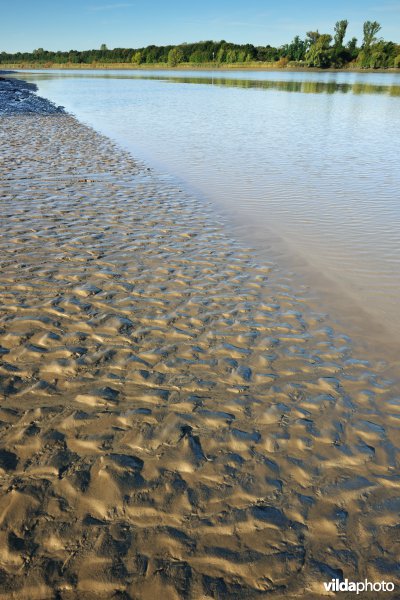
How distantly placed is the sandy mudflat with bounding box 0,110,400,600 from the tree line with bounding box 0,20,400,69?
13911cm

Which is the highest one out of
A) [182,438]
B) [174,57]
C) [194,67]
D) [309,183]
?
[174,57]

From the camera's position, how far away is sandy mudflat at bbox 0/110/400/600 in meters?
2.62

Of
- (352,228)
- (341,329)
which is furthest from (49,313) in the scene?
(352,228)

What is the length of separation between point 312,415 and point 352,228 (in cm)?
639

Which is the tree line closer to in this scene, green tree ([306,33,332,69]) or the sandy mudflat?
green tree ([306,33,332,69])

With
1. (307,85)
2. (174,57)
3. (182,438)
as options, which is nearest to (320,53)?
(174,57)

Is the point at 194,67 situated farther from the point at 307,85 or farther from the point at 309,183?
the point at 309,183

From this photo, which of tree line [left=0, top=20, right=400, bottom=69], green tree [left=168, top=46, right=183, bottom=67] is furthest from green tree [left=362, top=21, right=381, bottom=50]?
green tree [left=168, top=46, right=183, bottom=67]

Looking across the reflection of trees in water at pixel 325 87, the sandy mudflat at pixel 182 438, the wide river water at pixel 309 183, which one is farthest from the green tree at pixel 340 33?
the sandy mudflat at pixel 182 438

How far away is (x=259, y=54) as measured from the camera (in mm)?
152000

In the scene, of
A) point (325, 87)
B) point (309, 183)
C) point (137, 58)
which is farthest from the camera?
point (137, 58)

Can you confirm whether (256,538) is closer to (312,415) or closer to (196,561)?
(196,561)

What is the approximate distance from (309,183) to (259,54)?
167054mm

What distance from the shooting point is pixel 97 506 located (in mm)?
2930
